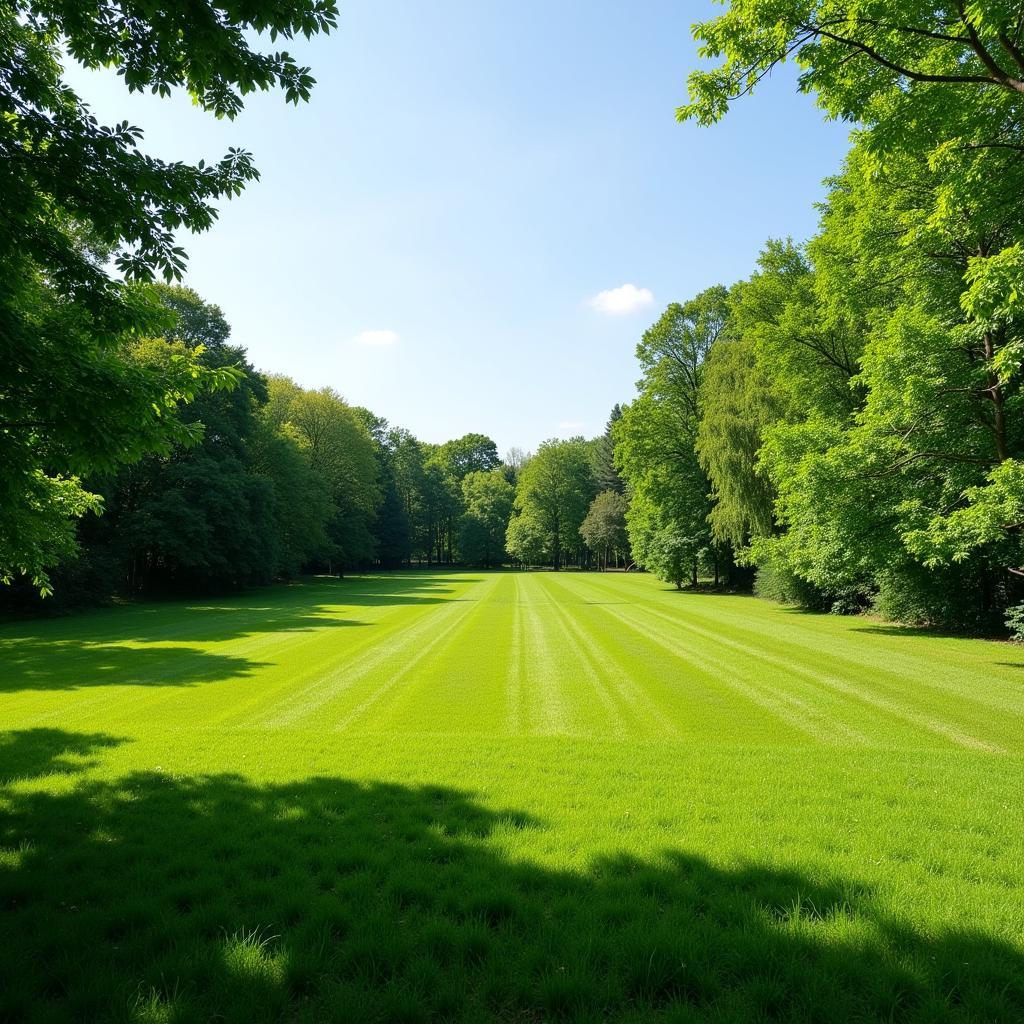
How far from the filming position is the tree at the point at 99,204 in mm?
5062

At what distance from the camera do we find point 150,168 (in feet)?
18.3

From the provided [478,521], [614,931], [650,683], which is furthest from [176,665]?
[478,521]

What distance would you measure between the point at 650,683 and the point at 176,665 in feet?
33.4

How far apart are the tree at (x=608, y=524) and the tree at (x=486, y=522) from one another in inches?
758

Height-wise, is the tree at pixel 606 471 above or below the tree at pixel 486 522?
above

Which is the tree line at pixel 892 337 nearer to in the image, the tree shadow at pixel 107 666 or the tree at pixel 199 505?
the tree shadow at pixel 107 666

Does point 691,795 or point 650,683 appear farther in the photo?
point 650,683

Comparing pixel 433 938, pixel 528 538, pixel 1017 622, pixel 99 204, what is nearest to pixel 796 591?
pixel 1017 622

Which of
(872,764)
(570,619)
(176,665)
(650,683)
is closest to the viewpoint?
(872,764)

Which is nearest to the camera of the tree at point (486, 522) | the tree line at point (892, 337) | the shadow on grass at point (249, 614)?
the tree line at point (892, 337)

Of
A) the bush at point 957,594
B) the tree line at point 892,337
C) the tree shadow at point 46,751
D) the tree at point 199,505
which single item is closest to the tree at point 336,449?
the tree at point 199,505

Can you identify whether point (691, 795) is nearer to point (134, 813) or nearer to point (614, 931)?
point (614, 931)

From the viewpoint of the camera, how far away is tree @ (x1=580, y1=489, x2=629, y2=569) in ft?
227

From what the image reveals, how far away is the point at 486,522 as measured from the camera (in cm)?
8788
